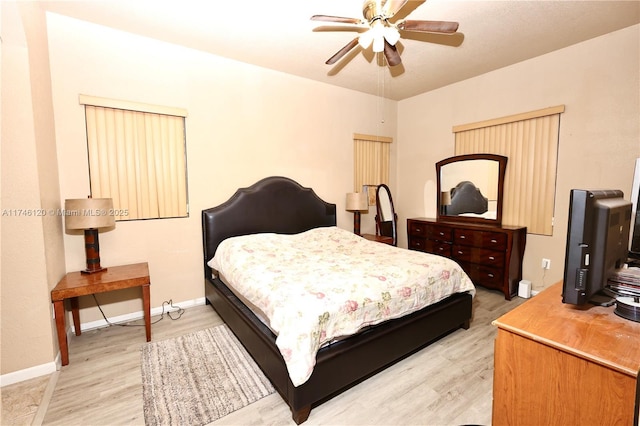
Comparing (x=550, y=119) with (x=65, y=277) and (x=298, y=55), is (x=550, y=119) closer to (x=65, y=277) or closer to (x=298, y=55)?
(x=298, y=55)

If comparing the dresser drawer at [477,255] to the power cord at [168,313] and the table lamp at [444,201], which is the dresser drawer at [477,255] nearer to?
the table lamp at [444,201]

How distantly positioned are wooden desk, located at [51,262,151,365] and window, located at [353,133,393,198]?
3.08 m

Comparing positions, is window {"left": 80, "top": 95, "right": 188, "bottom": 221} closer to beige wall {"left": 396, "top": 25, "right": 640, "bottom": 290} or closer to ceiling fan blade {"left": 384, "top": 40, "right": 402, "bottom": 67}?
ceiling fan blade {"left": 384, "top": 40, "right": 402, "bottom": 67}

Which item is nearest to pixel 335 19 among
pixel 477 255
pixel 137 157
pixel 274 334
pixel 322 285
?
pixel 322 285

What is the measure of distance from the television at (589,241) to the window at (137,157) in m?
3.22

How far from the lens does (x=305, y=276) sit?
218cm

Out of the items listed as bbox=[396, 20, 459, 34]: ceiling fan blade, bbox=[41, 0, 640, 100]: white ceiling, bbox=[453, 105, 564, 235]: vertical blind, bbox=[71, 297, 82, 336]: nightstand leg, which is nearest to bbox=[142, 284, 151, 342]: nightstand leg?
bbox=[71, 297, 82, 336]: nightstand leg

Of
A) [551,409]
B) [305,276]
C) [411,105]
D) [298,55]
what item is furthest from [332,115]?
[551,409]

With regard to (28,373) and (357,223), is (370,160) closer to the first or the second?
(357,223)

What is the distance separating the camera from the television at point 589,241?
3.76ft

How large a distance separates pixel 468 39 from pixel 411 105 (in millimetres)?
1858

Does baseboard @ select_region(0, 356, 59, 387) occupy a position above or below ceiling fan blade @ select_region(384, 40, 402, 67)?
below

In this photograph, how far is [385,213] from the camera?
4695 millimetres

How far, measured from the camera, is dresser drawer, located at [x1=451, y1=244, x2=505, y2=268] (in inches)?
134
